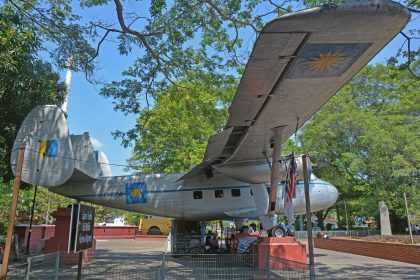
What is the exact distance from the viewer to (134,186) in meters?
17.3

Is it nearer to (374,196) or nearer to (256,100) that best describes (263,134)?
(256,100)

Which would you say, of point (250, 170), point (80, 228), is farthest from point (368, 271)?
point (80, 228)

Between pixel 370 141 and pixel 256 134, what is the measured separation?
1716cm

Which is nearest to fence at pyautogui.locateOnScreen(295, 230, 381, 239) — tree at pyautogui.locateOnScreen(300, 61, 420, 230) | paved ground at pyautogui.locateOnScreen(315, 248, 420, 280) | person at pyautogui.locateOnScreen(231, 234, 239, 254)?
tree at pyautogui.locateOnScreen(300, 61, 420, 230)

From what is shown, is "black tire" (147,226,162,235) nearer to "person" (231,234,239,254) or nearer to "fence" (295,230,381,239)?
"fence" (295,230,381,239)

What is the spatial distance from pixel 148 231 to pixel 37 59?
35.7 m

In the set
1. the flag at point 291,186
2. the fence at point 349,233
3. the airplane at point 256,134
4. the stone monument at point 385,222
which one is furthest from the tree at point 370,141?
the flag at point 291,186

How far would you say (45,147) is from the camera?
13.0 metres

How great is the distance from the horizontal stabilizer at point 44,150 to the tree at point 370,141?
1898 centimetres

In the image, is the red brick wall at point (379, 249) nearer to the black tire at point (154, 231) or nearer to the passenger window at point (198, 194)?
the passenger window at point (198, 194)

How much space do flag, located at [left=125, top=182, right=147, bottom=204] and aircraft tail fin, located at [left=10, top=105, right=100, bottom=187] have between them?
4290 millimetres

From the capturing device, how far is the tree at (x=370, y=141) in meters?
25.2

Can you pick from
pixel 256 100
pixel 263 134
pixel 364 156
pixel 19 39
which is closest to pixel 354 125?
pixel 364 156

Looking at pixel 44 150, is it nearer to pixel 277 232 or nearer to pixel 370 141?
pixel 277 232
